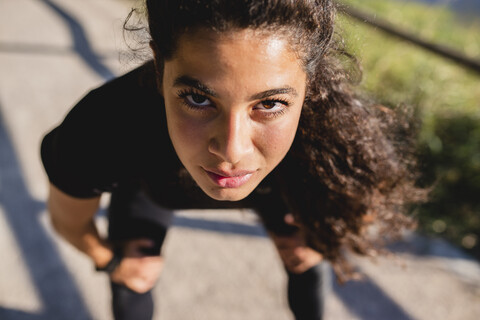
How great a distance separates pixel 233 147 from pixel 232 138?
0.02 m

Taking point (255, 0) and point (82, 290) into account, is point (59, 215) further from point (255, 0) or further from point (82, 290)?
point (255, 0)

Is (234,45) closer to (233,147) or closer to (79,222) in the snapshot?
(233,147)

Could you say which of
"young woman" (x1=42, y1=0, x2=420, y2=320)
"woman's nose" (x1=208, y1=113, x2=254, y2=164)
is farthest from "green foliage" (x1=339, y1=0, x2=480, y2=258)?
"woman's nose" (x1=208, y1=113, x2=254, y2=164)

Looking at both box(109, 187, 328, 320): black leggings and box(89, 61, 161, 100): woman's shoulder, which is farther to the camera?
box(109, 187, 328, 320): black leggings

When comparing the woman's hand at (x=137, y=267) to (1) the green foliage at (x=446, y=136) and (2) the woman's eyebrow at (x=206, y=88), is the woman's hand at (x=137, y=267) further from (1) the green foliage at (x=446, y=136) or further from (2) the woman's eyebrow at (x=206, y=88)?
(1) the green foliage at (x=446, y=136)

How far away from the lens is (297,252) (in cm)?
162

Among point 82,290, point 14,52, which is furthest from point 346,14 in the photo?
point 14,52

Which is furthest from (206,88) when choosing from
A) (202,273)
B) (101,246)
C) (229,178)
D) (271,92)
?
(202,273)

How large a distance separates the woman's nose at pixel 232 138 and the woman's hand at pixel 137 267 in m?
0.75

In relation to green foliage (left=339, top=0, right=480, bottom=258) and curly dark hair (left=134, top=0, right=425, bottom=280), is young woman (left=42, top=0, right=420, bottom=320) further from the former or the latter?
green foliage (left=339, top=0, right=480, bottom=258)

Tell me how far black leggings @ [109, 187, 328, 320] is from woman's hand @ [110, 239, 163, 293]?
0.02 m

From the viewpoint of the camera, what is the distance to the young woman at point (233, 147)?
0.89 meters

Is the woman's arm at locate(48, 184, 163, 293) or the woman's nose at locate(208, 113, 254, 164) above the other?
the woman's nose at locate(208, 113, 254, 164)

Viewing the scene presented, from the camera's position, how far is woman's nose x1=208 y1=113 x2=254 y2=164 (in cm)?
93
